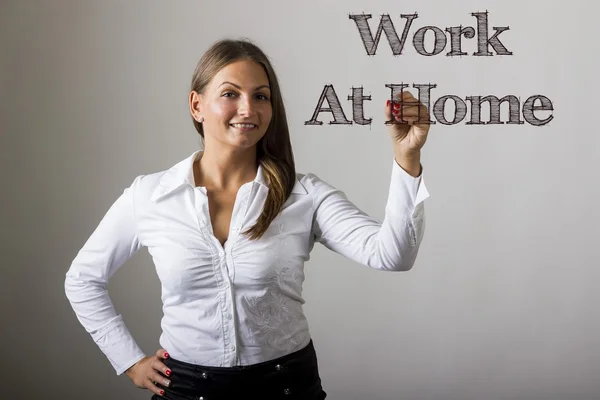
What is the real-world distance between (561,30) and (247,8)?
1.39 meters

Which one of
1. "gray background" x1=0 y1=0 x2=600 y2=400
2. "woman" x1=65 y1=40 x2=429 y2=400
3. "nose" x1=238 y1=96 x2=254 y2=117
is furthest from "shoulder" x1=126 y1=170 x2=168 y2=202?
"gray background" x1=0 y1=0 x2=600 y2=400

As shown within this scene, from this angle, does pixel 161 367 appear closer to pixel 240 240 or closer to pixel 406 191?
pixel 240 240

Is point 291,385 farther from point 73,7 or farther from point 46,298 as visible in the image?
point 73,7

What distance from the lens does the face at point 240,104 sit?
1676 mm

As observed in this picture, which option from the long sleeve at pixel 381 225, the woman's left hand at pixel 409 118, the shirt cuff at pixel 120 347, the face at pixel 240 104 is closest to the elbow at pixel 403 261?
the long sleeve at pixel 381 225

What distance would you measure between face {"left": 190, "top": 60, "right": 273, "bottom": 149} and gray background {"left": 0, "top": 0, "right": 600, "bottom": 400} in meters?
1.63

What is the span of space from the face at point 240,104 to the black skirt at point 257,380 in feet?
1.62

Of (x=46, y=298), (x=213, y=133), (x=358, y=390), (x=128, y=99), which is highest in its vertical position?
(x=128, y=99)

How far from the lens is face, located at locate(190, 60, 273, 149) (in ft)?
5.50

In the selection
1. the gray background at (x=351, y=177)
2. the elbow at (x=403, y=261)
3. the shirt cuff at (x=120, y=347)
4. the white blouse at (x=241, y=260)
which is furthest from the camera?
the gray background at (x=351, y=177)

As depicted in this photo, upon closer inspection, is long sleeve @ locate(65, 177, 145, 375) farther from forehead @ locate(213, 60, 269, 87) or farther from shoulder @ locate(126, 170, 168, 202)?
forehead @ locate(213, 60, 269, 87)

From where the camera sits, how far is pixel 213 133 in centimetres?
175

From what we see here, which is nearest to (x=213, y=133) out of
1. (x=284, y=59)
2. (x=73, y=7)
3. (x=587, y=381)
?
(x=284, y=59)

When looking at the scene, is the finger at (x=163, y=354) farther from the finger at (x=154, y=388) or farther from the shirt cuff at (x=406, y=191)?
the shirt cuff at (x=406, y=191)
